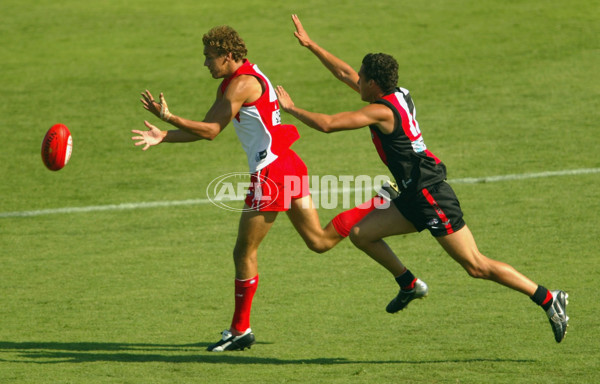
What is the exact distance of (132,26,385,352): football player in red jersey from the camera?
26.3ft

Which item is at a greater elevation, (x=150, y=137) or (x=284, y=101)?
(x=284, y=101)

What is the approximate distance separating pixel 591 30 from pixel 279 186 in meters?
13.7

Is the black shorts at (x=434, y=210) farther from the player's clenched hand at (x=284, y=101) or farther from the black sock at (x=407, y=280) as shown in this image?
the player's clenched hand at (x=284, y=101)

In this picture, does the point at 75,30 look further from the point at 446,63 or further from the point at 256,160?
the point at 256,160

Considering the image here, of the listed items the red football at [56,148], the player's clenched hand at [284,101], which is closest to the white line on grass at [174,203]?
the red football at [56,148]

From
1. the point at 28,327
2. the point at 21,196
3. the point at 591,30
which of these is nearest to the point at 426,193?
the point at 28,327

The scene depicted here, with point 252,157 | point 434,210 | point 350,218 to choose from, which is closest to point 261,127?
point 252,157

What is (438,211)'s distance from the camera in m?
7.66

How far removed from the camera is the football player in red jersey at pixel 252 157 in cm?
802

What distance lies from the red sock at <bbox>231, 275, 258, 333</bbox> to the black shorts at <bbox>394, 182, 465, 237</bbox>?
61.6 inches

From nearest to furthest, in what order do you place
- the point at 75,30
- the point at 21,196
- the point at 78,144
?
1. the point at 21,196
2. the point at 78,144
3. the point at 75,30

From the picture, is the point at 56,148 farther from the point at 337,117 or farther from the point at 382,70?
the point at 382,70

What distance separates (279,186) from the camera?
8.12 meters

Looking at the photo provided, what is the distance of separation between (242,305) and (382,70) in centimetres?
242
